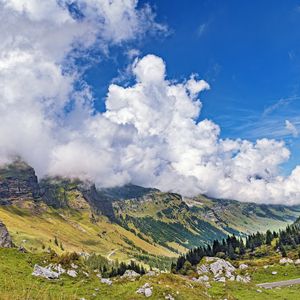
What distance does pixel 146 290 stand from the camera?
50281mm

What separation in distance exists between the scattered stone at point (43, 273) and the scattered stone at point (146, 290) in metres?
14.7

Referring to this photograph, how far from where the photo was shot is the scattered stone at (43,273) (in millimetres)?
55900

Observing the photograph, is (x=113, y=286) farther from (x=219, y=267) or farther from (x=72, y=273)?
(x=219, y=267)

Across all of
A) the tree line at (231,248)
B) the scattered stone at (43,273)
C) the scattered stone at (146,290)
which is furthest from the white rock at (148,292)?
the tree line at (231,248)

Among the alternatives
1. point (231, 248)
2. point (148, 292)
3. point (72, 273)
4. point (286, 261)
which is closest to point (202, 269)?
point (286, 261)

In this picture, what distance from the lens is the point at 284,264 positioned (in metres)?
116

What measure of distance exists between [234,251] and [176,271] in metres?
46.9

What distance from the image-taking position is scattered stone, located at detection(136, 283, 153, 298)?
49713mm

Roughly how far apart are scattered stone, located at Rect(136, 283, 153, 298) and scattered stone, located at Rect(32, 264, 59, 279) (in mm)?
14693

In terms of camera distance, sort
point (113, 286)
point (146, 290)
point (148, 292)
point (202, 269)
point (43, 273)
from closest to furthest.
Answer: point (148, 292) < point (146, 290) < point (113, 286) < point (43, 273) < point (202, 269)

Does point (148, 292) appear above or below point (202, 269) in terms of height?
below

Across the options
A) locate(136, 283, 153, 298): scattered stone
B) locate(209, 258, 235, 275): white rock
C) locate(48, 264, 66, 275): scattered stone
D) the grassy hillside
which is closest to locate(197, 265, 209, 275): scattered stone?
locate(209, 258, 235, 275): white rock

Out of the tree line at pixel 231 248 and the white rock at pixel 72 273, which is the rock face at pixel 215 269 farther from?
the white rock at pixel 72 273

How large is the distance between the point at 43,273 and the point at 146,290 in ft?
58.1
